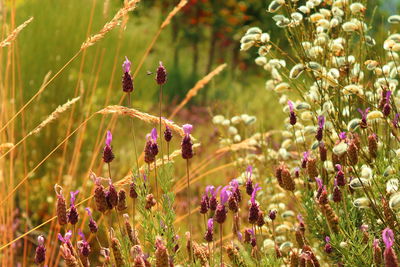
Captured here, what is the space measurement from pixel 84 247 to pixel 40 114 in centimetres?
270

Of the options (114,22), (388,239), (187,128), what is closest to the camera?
(388,239)

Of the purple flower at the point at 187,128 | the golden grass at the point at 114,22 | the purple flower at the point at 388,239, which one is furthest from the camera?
the golden grass at the point at 114,22

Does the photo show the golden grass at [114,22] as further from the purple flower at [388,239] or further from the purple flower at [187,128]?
the purple flower at [388,239]

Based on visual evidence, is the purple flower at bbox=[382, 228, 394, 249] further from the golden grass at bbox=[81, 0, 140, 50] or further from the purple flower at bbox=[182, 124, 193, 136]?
the golden grass at bbox=[81, 0, 140, 50]

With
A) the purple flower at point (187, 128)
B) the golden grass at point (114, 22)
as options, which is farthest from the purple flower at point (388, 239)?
the golden grass at point (114, 22)

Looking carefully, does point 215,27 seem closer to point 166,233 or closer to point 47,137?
point 47,137

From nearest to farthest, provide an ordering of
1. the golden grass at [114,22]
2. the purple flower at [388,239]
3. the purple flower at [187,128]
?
the purple flower at [388,239] < the purple flower at [187,128] < the golden grass at [114,22]

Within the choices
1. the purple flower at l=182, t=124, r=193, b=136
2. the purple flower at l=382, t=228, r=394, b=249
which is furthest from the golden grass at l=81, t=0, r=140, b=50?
the purple flower at l=382, t=228, r=394, b=249

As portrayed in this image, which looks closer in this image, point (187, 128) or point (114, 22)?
point (187, 128)

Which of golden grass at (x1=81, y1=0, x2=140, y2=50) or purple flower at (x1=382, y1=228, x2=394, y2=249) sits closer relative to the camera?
purple flower at (x1=382, y1=228, x2=394, y2=249)

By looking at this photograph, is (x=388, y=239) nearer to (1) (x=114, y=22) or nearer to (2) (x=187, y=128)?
(2) (x=187, y=128)

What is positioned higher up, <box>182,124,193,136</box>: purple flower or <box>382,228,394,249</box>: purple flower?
<box>182,124,193,136</box>: purple flower

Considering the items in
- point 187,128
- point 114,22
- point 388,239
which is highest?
point 114,22

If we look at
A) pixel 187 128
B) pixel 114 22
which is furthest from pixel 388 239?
pixel 114 22
